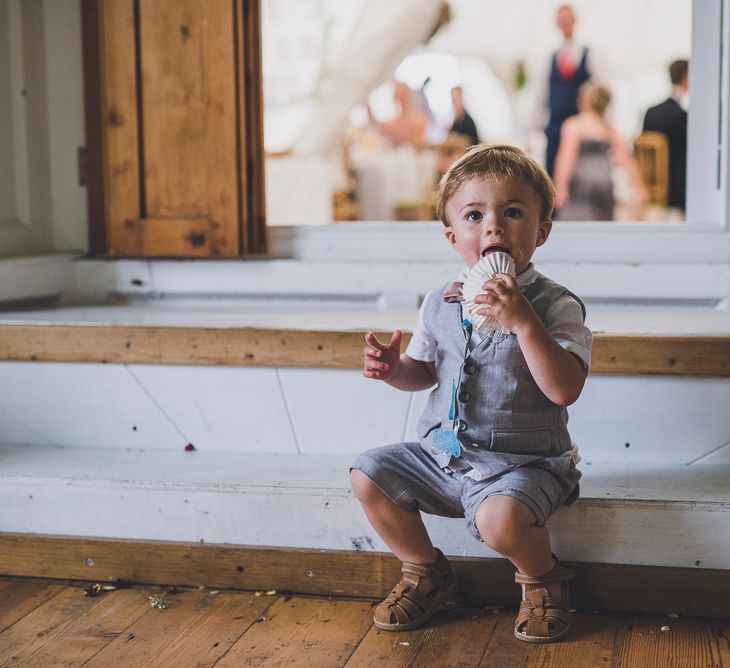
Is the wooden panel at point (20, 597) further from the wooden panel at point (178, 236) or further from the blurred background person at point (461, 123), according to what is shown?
the blurred background person at point (461, 123)

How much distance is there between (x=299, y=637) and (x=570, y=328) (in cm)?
66

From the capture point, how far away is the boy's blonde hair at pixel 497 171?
161 cm

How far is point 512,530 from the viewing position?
1.55 meters

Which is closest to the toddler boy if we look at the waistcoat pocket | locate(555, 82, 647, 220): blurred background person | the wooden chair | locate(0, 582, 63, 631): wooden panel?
the waistcoat pocket

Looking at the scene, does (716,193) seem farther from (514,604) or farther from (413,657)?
(413,657)

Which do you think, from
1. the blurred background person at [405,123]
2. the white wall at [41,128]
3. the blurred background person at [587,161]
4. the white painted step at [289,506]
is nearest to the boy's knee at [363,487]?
the white painted step at [289,506]

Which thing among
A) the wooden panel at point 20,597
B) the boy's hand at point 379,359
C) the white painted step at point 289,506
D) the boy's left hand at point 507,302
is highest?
the boy's left hand at point 507,302

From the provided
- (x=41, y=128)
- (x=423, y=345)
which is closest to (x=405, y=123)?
(x=41, y=128)

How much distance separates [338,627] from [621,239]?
4.25ft

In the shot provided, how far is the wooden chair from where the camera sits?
560cm

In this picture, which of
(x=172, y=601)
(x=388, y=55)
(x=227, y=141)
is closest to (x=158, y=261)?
(x=227, y=141)

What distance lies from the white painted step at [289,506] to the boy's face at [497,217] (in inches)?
18.0

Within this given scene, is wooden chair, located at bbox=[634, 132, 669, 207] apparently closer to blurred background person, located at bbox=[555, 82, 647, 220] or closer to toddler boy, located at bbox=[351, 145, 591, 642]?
blurred background person, located at bbox=[555, 82, 647, 220]

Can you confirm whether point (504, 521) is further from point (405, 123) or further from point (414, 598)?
point (405, 123)
